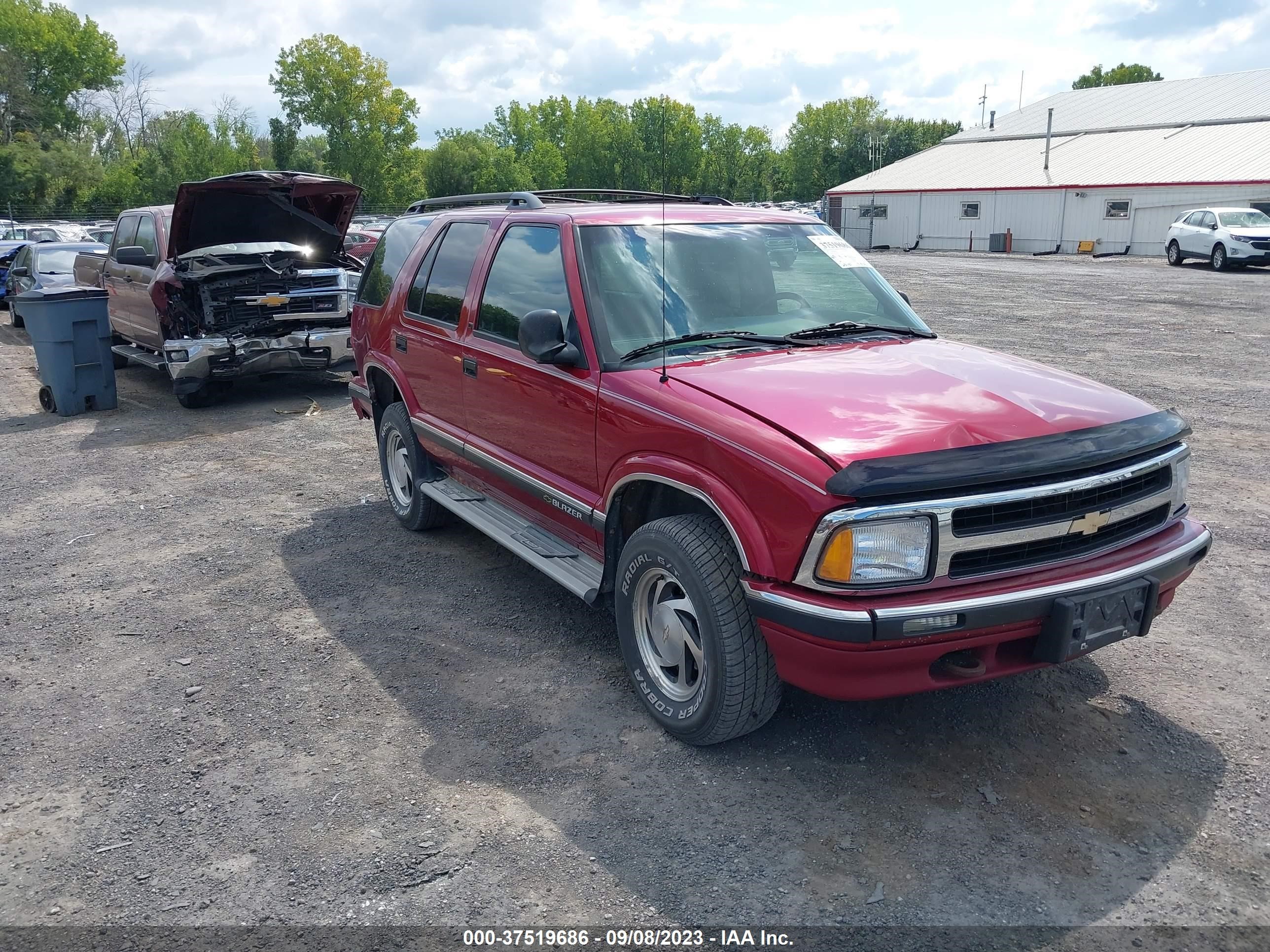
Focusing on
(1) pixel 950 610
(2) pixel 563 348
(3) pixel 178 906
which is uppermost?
(2) pixel 563 348

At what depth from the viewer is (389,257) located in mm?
6387

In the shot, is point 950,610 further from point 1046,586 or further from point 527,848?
point 527,848

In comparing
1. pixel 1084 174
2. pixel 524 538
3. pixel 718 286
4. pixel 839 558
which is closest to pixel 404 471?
pixel 524 538

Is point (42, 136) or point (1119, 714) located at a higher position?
point (42, 136)

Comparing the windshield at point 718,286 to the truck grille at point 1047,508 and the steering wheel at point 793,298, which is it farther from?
the truck grille at point 1047,508

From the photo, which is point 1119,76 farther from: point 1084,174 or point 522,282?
point 522,282

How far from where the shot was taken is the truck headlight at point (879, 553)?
3.08 m

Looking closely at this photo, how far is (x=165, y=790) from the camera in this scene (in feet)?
11.8

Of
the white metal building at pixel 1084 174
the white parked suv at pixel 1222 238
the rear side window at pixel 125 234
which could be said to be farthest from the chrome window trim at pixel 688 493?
the white metal building at pixel 1084 174

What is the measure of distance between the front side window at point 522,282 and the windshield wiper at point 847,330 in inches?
40.3

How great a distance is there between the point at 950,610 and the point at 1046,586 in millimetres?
381

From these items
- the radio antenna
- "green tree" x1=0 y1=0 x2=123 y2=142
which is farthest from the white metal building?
"green tree" x1=0 y1=0 x2=123 y2=142

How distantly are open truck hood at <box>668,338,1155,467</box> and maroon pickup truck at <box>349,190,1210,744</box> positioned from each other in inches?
0.5

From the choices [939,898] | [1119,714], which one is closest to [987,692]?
[1119,714]
